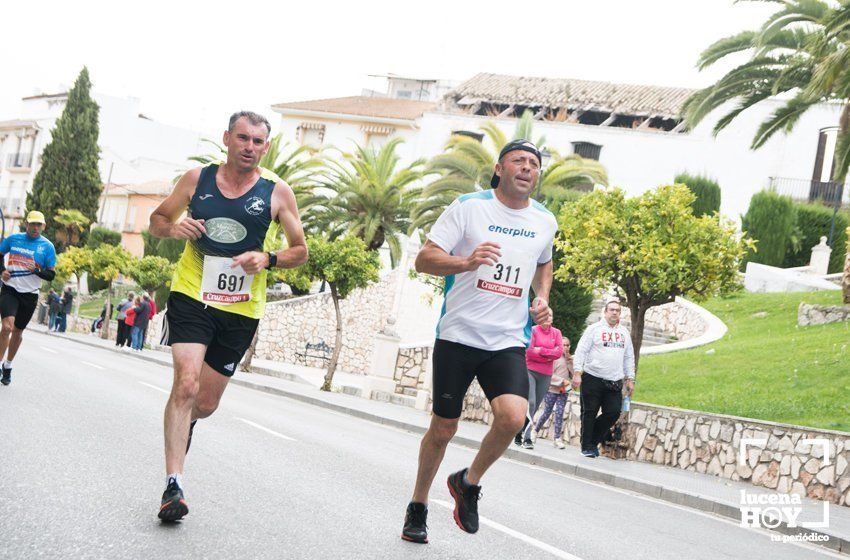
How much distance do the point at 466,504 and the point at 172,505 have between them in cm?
157

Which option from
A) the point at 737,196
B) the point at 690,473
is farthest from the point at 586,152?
the point at 690,473

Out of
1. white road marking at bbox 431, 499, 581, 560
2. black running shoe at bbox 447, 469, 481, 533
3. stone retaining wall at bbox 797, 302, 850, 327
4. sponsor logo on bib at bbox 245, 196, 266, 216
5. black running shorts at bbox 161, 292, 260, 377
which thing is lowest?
white road marking at bbox 431, 499, 581, 560

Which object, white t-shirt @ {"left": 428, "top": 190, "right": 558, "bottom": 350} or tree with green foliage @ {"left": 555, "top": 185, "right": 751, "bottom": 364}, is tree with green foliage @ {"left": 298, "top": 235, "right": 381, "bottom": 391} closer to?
tree with green foliage @ {"left": 555, "top": 185, "right": 751, "bottom": 364}

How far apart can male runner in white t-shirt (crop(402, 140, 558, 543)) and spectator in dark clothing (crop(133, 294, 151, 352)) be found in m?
31.1

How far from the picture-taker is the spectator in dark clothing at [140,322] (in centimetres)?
3641

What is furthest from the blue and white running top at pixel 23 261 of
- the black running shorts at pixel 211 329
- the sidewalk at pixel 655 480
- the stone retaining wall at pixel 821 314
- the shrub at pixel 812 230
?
the shrub at pixel 812 230

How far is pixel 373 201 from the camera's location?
46688 millimetres

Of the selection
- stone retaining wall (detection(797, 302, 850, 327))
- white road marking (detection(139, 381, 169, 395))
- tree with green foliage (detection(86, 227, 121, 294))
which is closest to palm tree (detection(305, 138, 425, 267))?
stone retaining wall (detection(797, 302, 850, 327))

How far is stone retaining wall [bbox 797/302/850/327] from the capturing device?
24062 mm

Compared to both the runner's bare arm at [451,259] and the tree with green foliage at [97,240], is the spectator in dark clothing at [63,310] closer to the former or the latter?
the tree with green foliage at [97,240]

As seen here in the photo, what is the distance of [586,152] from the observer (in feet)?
174

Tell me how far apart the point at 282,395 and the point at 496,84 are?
38.3m

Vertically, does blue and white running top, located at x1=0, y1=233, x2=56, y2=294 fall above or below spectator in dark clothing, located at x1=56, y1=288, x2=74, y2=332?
above

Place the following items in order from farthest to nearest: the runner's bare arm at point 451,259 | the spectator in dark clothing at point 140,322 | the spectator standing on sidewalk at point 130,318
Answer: the spectator in dark clothing at point 140,322 < the spectator standing on sidewalk at point 130,318 < the runner's bare arm at point 451,259
